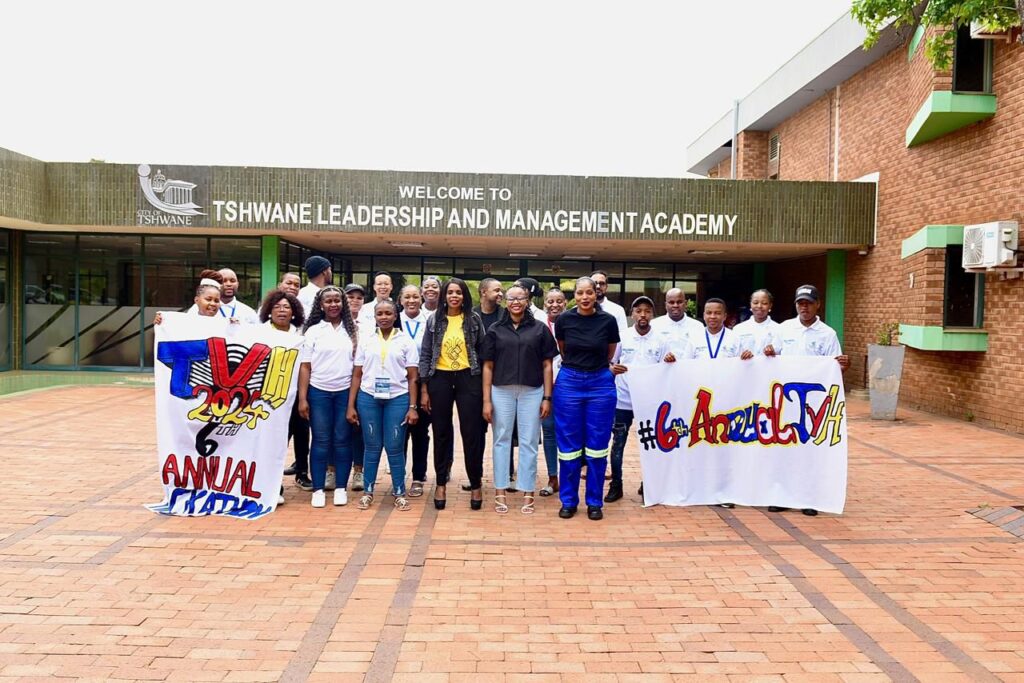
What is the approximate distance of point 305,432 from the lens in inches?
268

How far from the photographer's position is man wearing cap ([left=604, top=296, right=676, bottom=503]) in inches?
261

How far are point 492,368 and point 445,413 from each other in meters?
0.49

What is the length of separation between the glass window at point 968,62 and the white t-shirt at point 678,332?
790cm

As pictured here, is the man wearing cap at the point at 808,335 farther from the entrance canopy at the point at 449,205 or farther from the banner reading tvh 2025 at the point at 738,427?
the entrance canopy at the point at 449,205

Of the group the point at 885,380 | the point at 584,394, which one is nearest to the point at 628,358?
the point at 584,394

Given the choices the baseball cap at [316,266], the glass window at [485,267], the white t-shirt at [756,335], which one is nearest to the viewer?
the white t-shirt at [756,335]

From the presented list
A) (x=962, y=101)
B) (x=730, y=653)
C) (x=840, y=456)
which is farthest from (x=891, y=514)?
(x=962, y=101)

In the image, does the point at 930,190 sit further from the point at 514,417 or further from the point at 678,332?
the point at 514,417

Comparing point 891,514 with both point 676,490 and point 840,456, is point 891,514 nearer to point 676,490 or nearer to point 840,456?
point 840,456

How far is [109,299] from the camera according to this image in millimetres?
16422

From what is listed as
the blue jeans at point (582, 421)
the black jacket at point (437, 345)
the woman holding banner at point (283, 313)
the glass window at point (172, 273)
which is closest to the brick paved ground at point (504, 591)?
the blue jeans at point (582, 421)

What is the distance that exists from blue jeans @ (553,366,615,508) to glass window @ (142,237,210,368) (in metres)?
12.2

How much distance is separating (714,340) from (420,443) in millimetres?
2546

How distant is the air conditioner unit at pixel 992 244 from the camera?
34.7 feet
